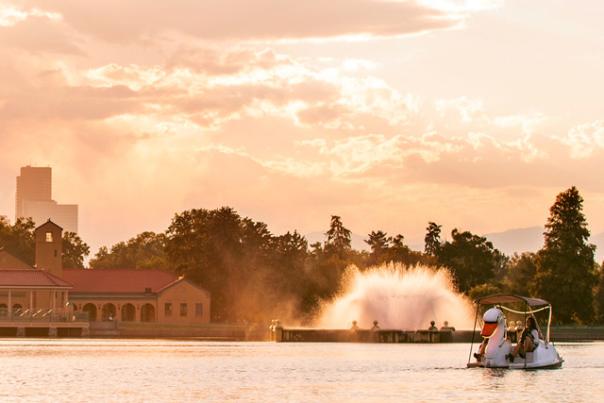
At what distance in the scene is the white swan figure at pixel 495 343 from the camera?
72.1m

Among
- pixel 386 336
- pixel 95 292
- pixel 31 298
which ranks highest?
pixel 95 292

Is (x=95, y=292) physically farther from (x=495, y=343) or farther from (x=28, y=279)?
(x=495, y=343)

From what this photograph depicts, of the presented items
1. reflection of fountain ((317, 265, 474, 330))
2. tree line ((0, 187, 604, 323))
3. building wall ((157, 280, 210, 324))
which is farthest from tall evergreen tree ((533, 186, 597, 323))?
building wall ((157, 280, 210, 324))

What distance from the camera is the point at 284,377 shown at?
70500 mm

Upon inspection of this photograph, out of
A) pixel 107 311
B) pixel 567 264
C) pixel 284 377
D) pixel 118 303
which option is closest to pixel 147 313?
pixel 118 303

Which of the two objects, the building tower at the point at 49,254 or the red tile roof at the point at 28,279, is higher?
the building tower at the point at 49,254

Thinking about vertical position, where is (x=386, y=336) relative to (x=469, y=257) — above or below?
below

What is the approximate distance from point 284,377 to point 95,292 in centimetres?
10929

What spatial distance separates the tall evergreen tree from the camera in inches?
6014

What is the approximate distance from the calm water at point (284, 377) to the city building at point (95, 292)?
69706mm

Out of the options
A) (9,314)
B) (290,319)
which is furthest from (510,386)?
(9,314)

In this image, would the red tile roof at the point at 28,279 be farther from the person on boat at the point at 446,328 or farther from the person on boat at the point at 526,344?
the person on boat at the point at 526,344

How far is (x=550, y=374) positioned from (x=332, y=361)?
18.0 metres

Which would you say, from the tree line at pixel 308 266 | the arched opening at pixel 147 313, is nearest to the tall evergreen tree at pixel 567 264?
the tree line at pixel 308 266
